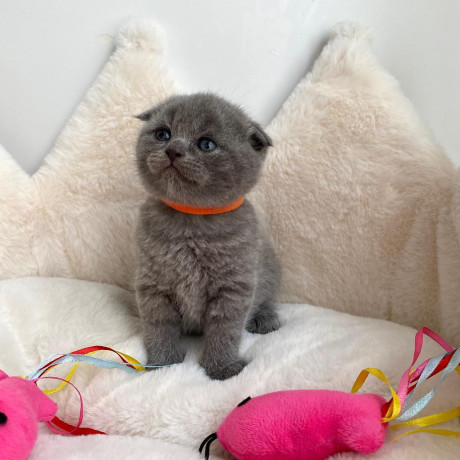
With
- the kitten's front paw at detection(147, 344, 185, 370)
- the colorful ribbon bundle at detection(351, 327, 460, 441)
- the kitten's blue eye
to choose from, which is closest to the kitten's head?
the kitten's blue eye

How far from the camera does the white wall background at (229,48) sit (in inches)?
50.8

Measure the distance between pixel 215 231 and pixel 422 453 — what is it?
0.55 metres

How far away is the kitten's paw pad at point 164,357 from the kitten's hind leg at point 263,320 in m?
0.23

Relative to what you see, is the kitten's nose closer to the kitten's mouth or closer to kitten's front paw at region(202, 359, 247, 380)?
the kitten's mouth

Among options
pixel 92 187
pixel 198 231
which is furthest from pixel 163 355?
pixel 92 187

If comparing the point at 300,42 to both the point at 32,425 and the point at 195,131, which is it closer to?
the point at 195,131

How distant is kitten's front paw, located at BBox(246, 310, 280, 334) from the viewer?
3.74 feet

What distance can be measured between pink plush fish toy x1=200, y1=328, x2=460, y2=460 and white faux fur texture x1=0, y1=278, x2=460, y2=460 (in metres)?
0.03

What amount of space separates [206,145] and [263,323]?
0.51 metres

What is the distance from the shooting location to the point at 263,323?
1.15 metres

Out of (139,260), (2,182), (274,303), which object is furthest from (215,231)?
(2,182)

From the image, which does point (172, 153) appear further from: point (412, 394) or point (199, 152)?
point (412, 394)

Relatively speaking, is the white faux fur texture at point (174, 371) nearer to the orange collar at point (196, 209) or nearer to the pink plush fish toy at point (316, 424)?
the pink plush fish toy at point (316, 424)

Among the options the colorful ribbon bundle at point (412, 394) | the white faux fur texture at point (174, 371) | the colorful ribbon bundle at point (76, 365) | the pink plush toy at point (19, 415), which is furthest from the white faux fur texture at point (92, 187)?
the colorful ribbon bundle at point (412, 394)
